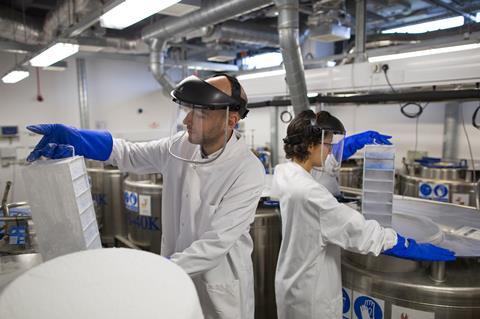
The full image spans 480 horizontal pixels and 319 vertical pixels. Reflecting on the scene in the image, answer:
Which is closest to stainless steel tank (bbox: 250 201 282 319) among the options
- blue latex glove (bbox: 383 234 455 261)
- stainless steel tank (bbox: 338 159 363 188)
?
blue latex glove (bbox: 383 234 455 261)

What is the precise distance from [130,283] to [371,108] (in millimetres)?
5435

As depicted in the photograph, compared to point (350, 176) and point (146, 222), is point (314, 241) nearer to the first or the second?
point (146, 222)

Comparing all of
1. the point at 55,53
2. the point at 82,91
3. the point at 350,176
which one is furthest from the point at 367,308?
the point at 82,91

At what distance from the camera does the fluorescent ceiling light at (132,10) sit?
176 cm

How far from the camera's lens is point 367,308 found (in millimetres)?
1542

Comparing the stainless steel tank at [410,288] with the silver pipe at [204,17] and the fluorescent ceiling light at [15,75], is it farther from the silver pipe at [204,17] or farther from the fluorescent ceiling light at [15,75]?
the fluorescent ceiling light at [15,75]

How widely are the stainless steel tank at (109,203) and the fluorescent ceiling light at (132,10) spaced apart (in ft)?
8.33

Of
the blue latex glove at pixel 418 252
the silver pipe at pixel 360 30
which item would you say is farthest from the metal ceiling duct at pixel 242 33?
the blue latex glove at pixel 418 252

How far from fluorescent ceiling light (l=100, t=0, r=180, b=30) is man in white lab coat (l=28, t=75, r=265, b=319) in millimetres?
732

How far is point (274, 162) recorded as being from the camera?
17.5ft

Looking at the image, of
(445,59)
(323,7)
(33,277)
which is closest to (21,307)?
(33,277)

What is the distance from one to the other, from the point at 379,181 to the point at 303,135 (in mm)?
439

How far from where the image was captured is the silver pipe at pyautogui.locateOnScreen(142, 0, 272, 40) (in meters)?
2.84

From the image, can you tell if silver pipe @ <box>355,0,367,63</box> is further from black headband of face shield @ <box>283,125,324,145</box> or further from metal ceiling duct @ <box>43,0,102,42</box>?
metal ceiling duct @ <box>43,0,102,42</box>
